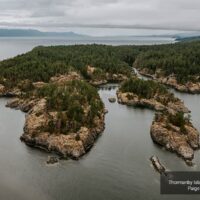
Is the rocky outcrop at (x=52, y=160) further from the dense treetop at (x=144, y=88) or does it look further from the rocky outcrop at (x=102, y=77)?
the rocky outcrop at (x=102, y=77)

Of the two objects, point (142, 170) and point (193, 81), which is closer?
point (142, 170)

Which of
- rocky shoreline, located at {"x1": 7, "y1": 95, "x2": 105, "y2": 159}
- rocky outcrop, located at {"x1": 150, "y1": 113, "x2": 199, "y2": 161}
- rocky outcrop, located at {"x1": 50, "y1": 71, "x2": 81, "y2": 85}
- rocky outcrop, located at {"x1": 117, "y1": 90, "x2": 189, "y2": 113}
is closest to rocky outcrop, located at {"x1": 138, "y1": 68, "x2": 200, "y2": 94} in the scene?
rocky outcrop, located at {"x1": 117, "y1": 90, "x2": 189, "y2": 113}

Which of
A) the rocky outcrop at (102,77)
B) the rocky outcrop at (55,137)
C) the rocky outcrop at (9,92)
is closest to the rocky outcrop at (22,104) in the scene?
the rocky outcrop at (9,92)

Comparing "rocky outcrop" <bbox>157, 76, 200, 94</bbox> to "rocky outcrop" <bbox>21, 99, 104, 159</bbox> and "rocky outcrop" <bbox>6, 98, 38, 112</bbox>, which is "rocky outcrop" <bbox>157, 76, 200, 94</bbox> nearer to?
"rocky outcrop" <bbox>6, 98, 38, 112</bbox>

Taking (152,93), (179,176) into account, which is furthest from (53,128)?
(152,93)

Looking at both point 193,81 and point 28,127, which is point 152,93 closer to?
point 193,81

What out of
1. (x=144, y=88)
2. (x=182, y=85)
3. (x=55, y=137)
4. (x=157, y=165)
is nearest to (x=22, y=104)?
(x=55, y=137)

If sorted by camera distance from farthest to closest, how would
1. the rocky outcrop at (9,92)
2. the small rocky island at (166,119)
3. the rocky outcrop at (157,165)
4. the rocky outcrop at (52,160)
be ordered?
the rocky outcrop at (9,92) < the small rocky island at (166,119) < the rocky outcrop at (52,160) < the rocky outcrop at (157,165)

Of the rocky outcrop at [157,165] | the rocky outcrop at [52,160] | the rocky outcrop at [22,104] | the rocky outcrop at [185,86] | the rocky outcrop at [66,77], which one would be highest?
the rocky outcrop at [66,77]
